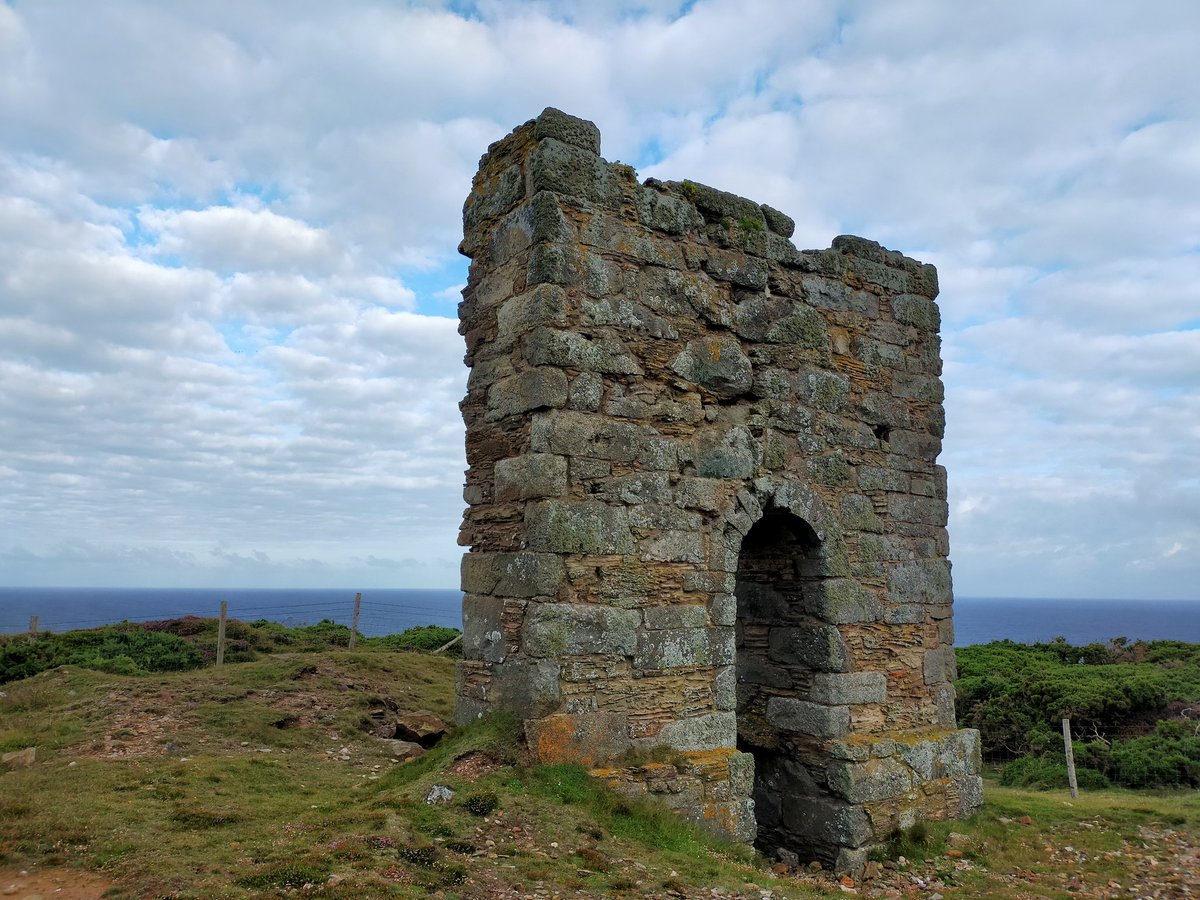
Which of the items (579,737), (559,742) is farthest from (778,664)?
(559,742)

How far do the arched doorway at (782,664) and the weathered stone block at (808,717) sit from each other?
1cm

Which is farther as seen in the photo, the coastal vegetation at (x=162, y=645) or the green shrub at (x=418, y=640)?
the green shrub at (x=418, y=640)

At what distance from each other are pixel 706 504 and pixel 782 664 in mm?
2329

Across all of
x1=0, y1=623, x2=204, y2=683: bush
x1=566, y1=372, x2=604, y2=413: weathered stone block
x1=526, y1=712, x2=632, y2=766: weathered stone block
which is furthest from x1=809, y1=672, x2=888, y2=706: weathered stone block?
x1=0, y1=623, x2=204, y2=683: bush

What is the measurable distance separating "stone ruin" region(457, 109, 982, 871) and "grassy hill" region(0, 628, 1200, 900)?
1.46 feet

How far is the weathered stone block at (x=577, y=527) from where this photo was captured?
6371mm

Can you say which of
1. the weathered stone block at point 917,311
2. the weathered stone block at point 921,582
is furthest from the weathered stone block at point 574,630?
the weathered stone block at point 917,311

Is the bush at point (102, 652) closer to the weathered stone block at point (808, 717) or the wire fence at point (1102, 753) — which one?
the weathered stone block at point (808, 717)

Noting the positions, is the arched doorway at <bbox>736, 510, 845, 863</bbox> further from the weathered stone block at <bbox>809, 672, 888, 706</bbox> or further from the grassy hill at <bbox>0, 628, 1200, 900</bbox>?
the grassy hill at <bbox>0, 628, 1200, 900</bbox>

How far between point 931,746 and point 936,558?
2.02 m

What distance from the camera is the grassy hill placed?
4.82 meters

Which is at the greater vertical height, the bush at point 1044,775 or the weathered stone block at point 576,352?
the weathered stone block at point 576,352

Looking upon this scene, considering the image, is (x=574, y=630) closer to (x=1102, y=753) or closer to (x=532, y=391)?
(x=532, y=391)

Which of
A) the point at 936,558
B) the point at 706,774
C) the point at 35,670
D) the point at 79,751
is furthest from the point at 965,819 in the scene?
the point at 35,670
